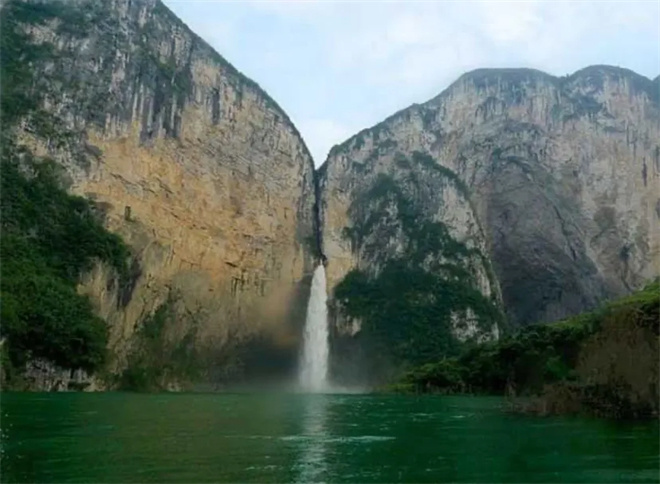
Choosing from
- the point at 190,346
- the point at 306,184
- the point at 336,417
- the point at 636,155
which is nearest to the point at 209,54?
Answer: the point at 306,184

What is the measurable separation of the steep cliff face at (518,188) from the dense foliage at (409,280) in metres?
0.29

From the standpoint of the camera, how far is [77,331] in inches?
2350

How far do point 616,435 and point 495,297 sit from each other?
71.3 meters

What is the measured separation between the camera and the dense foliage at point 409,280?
84.1 metres

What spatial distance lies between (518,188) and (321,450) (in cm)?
8040

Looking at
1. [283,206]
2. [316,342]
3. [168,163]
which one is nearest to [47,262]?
[168,163]

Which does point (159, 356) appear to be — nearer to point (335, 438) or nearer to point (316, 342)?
point (316, 342)

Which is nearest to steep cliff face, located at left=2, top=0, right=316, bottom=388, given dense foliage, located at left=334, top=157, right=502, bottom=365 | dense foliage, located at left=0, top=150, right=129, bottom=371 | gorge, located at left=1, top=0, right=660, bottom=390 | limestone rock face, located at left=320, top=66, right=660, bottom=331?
gorge, located at left=1, top=0, right=660, bottom=390

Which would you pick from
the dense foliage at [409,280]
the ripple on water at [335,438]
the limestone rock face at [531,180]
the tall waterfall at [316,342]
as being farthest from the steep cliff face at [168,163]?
the ripple on water at [335,438]

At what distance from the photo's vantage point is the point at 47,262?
65562 mm

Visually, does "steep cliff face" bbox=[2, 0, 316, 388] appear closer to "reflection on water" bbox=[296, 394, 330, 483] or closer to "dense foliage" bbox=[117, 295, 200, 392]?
"dense foliage" bbox=[117, 295, 200, 392]

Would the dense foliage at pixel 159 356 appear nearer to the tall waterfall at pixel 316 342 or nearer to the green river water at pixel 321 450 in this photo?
the tall waterfall at pixel 316 342

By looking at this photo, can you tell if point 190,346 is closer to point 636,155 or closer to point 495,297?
point 495,297

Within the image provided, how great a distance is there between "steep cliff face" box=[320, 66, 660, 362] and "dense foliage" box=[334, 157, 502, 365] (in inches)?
11.3
